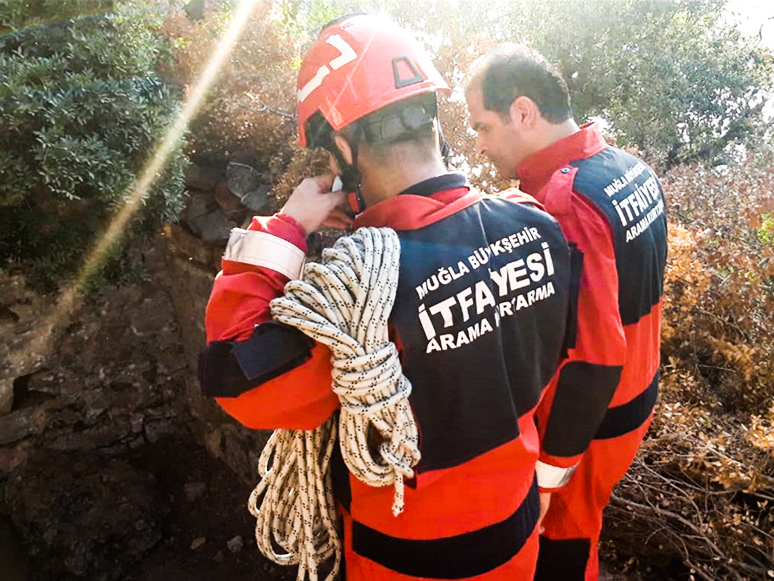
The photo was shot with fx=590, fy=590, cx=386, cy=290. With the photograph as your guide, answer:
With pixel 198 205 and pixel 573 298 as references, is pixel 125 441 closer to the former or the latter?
pixel 198 205

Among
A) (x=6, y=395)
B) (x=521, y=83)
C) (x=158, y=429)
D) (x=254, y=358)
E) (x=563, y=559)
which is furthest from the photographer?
(x=158, y=429)

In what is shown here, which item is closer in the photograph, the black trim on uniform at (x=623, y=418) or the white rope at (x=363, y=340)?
the white rope at (x=363, y=340)

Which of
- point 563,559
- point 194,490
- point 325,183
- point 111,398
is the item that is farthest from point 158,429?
point 325,183

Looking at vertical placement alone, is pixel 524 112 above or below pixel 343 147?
below

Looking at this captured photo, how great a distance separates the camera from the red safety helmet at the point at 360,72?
4.56 feet

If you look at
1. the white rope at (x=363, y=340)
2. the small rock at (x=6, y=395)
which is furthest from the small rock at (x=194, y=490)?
the white rope at (x=363, y=340)

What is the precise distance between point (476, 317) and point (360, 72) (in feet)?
2.09

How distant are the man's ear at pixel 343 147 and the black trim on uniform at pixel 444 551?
3.12 feet

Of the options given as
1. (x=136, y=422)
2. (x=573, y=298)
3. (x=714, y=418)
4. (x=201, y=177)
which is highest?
(x=201, y=177)

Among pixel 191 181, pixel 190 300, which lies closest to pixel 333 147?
pixel 191 181

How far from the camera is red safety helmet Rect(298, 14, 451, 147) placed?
1390 millimetres

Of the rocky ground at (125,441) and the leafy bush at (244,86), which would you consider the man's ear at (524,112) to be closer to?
the leafy bush at (244,86)

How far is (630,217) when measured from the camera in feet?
6.28

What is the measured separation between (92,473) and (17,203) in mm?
1997
